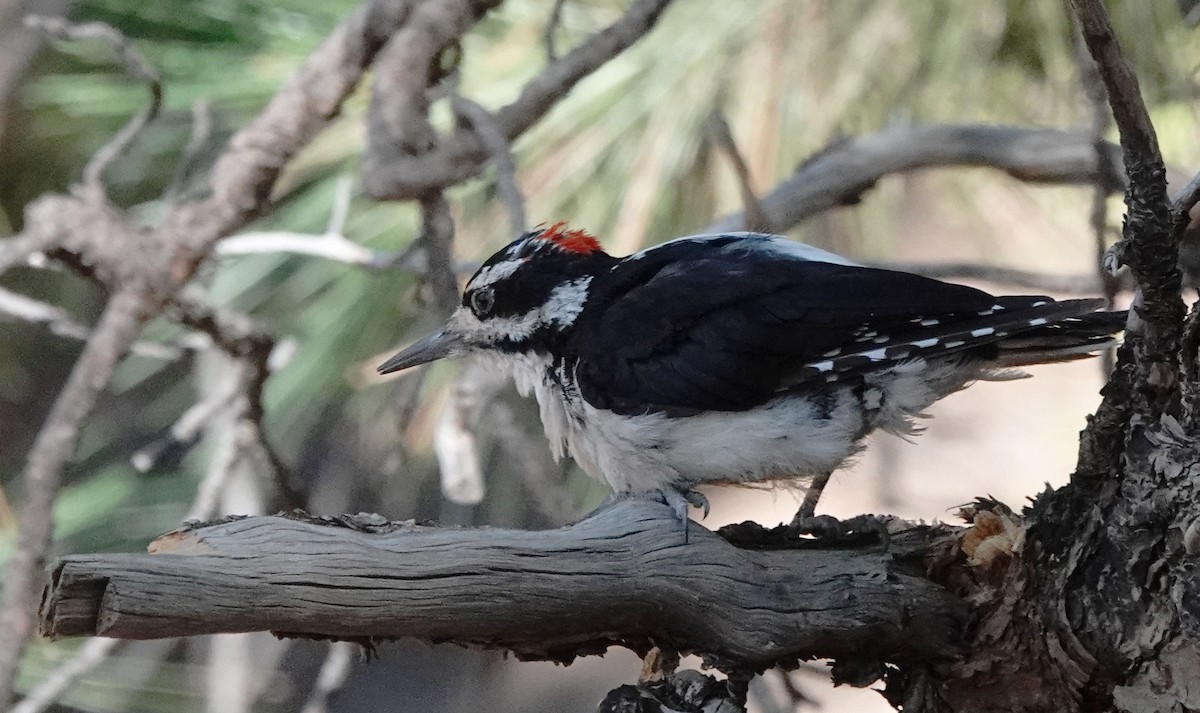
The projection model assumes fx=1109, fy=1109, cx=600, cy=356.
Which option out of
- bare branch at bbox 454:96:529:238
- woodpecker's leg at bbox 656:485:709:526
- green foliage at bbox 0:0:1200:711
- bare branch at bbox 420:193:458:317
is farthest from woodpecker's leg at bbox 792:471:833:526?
green foliage at bbox 0:0:1200:711

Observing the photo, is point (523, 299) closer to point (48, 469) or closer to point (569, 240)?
point (569, 240)

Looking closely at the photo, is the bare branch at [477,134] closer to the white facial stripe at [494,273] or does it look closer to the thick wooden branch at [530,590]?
the white facial stripe at [494,273]

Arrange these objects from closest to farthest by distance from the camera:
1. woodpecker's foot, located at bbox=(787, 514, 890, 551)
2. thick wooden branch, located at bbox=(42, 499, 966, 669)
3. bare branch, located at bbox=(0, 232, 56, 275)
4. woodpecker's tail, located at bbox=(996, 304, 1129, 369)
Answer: thick wooden branch, located at bbox=(42, 499, 966, 669), woodpecker's foot, located at bbox=(787, 514, 890, 551), woodpecker's tail, located at bbox=(996, 304, 1129, 369), bare branch, located at bbox=(0, 232, 56, 275)

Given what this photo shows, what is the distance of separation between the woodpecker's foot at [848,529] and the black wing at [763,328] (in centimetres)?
22

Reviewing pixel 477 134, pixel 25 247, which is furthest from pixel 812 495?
pixel 25 247

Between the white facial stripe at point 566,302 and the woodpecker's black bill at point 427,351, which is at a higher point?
the white facial stripe at point 566,302

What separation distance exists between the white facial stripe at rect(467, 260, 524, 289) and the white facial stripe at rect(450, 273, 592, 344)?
5cm

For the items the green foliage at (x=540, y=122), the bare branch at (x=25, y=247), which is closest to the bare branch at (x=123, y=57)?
the bare branch at (x=25, y=247)

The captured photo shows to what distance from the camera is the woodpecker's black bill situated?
1.83 meters

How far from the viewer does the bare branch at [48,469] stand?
72.7 inches

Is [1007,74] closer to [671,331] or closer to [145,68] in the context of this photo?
[671,331]

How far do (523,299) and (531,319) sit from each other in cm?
4

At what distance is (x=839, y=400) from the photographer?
1.54 m

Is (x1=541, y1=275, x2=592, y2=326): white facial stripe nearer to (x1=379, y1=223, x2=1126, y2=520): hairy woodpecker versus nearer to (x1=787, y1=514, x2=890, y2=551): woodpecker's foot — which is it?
(x1=379, y1=223, x2=1126, y2=520): hairy woodpecker
